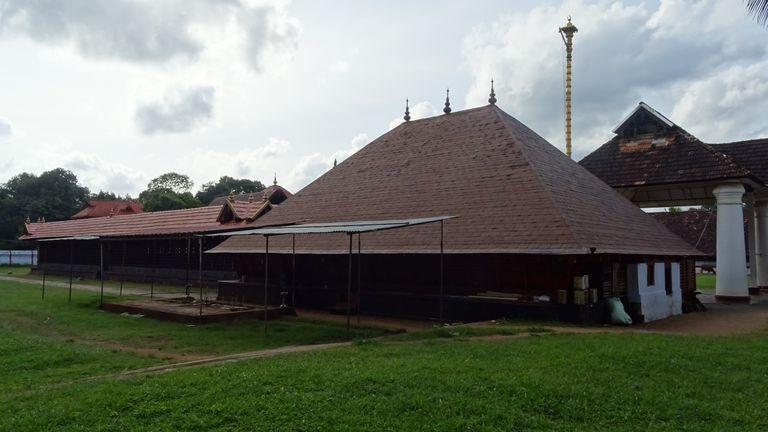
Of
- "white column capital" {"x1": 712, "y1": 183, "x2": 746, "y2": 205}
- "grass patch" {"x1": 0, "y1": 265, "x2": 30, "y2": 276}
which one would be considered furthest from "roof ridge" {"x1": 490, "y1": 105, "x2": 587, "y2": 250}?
"grass patch" {"x1": 0, "y1": 265, "x2": 30, "y2": 276}

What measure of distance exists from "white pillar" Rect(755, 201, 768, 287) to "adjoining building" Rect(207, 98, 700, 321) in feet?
30.7

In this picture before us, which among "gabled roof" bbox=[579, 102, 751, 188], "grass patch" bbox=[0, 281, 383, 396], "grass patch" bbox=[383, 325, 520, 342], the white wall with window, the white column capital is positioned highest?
"gabled roof" bbox=[579, 102, 751, 188]

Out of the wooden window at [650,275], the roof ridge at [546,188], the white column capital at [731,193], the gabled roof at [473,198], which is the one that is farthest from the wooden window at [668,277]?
the white column capital at [731,193]

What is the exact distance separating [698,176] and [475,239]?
38.1 ft

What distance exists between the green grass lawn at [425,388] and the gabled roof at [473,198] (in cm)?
394

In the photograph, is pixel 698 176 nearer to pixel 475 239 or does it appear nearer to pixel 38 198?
pixel 475 239

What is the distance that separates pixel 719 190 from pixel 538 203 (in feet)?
34.8

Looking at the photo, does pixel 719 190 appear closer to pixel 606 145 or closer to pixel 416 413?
pixel 606 145

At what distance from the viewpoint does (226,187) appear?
91.4 meters

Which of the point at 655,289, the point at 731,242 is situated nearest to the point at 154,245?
the point at 655,289

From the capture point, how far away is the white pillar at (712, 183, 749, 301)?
70.0 feet

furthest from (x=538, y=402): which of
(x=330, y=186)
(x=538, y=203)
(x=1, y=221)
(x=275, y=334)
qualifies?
(x=1, y=221)

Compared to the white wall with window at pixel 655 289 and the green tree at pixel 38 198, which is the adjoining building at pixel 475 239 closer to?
the white wall with window at pixel 655 289

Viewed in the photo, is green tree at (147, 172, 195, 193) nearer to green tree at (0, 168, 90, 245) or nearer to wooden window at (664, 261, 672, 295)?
green tree at (0, 168, 90, 245)
